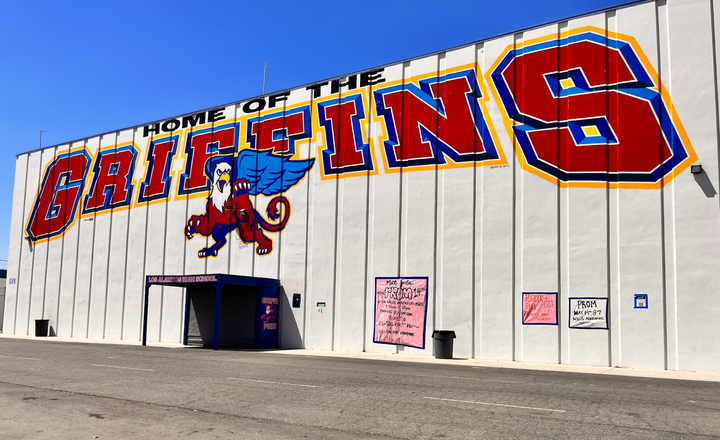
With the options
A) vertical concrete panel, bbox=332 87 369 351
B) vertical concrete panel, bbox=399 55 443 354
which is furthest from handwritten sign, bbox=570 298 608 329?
vertical concrete panel, bbox=332 87 369 351

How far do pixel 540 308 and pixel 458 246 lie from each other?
3.76 meters

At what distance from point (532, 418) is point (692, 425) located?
221 cm

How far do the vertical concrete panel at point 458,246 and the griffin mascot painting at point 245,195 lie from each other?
6.97 meters

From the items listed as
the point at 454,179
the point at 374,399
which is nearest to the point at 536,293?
the point at 454,179

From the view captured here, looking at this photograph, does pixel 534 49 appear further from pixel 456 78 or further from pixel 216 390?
pixel 216 390

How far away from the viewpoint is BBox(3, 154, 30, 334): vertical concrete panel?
38.6 m

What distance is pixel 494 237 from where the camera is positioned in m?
22.3

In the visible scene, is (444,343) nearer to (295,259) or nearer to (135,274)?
(295,259)

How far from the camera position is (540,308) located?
21109 millimetres

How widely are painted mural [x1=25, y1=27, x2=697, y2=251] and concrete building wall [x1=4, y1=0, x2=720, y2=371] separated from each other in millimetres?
74

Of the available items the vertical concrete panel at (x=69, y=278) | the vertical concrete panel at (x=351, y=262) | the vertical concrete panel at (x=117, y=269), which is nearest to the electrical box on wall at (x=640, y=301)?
the vertical concrete panel at (x=351, y=262)

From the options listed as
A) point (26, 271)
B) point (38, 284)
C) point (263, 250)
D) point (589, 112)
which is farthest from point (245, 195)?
point (26, 271)

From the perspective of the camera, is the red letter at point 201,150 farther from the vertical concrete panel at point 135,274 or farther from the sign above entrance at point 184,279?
the sign above entrance at point 184,279

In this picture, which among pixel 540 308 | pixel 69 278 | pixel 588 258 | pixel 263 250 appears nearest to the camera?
pixel 588 258
